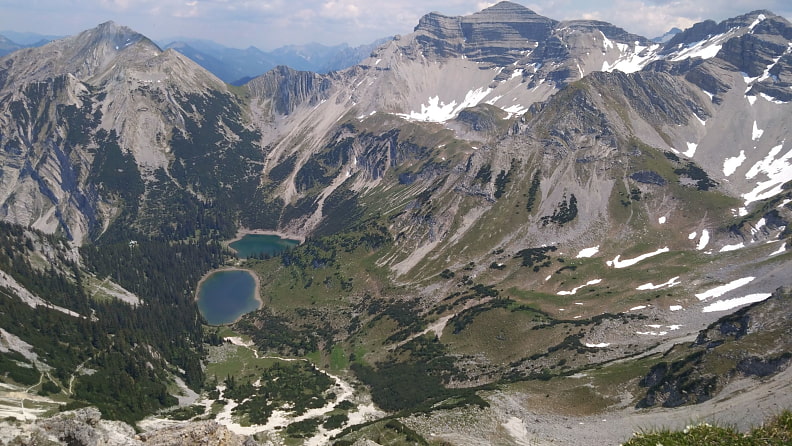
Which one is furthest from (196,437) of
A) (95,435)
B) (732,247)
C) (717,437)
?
(732,247)

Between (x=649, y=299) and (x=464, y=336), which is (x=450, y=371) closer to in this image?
(x=464, y=336)

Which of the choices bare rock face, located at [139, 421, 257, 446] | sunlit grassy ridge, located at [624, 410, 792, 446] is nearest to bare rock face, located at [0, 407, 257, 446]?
bare rock face, located at [139, 421, 257, 446]

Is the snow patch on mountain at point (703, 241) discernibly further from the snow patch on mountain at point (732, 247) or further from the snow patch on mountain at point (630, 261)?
the snow patch on mountain at point (630, 261)

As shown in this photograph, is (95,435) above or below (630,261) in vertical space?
above

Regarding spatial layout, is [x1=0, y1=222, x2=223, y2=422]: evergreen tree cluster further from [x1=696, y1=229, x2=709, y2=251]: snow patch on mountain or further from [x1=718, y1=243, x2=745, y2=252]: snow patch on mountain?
[x1=718, y1=243, x2=745, y2=252]: snow patch on mountain

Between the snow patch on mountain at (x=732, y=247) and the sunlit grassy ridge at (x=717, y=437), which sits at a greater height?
the sunlit grassy ridge at (x=717, y=437)

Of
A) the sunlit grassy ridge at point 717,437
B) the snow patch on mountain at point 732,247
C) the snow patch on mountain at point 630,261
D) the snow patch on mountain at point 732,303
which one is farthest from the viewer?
the snow patch on mountain at point 630,261

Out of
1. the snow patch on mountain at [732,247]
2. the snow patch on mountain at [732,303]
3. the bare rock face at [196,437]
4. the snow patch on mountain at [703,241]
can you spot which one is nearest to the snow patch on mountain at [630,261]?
the snow patch on mountain at [703,241]

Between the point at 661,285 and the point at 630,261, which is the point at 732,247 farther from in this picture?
the point at 661,285
